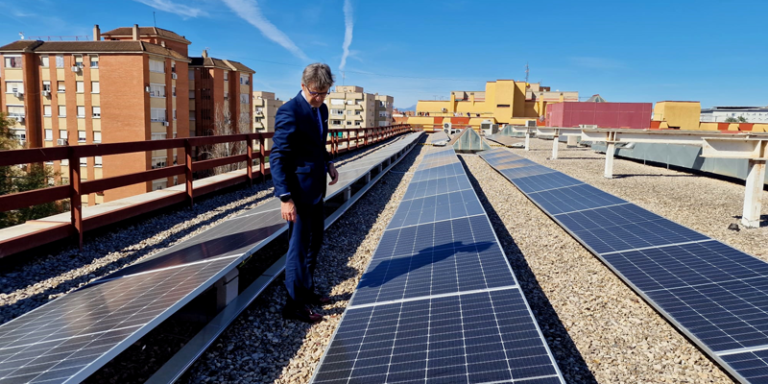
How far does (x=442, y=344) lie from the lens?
2.55 meters

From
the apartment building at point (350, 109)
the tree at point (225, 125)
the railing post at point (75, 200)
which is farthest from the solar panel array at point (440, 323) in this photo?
the apartment building at point (350, 109)

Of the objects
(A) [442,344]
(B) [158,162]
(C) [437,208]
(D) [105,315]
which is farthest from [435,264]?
(B) [158,162]

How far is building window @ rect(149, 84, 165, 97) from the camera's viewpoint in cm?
4547

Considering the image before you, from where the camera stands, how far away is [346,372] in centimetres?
238

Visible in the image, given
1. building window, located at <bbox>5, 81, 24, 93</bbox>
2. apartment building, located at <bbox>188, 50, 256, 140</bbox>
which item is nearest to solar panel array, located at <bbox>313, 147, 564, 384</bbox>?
apartment building, located at <bbox>188, 50, 256, 140</bbox>

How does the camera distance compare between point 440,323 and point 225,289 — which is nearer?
point 440,323

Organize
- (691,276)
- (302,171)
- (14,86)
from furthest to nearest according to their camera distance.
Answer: (14,86) < (691,276) < (302,171)

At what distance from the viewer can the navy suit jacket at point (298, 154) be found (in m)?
3.18

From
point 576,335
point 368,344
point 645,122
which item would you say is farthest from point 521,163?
point 645,122

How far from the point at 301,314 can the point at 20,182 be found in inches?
1351

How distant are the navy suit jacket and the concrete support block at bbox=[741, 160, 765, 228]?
670cm

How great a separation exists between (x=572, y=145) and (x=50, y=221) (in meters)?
29.5

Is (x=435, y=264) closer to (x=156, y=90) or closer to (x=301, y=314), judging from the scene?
(x=301, y=314)

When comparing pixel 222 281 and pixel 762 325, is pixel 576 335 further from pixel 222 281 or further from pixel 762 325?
pixel 222 281
